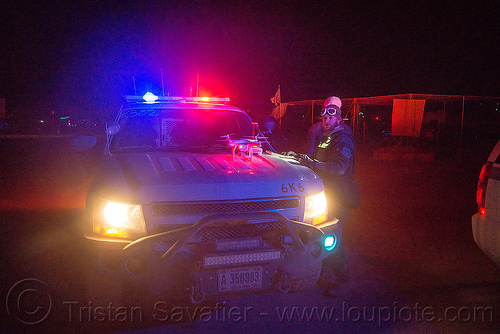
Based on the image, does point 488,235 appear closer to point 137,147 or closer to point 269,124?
point 269,124

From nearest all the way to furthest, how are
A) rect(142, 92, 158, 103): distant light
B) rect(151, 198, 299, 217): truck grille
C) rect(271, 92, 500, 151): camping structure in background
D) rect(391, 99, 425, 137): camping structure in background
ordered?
1. rect(151, 198, 299, 217): truck grille
2. rect(142, 92, 158, 103): distant light
3. rect(391, 99, 425, 137): camping structure in background
4. rect(271, 92, 500, 151): camping structure in background

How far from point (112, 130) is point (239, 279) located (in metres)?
2.29

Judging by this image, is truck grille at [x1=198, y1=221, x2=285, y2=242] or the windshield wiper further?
the windshield wiper

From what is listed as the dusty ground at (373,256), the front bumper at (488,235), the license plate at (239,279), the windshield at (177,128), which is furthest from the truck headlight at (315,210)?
the front bumper at (488,235)

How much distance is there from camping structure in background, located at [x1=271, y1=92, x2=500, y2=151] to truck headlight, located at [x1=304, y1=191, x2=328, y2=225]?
40.9ft

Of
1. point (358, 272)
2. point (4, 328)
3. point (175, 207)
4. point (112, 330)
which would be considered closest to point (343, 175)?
point (358, 272)

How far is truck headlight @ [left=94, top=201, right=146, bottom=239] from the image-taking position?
2.93 m

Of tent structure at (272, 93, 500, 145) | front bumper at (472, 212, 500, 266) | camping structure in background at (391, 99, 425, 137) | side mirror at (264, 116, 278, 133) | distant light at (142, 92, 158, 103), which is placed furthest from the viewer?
tent structure at (272, 93, 500, 145)

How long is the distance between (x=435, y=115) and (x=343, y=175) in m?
19.1

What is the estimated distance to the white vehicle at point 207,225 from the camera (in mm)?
2787

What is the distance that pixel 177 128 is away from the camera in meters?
4.78

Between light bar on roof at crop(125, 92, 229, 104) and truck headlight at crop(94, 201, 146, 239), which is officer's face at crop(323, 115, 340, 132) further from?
truck headlight at crop(94, 201, 146, 239)

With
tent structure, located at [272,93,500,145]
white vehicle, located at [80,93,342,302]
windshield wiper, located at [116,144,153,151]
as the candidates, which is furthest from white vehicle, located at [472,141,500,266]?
tent structure, located at [272,93,500,145]

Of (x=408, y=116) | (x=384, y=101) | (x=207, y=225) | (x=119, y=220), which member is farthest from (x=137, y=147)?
(x=384, y=101)
